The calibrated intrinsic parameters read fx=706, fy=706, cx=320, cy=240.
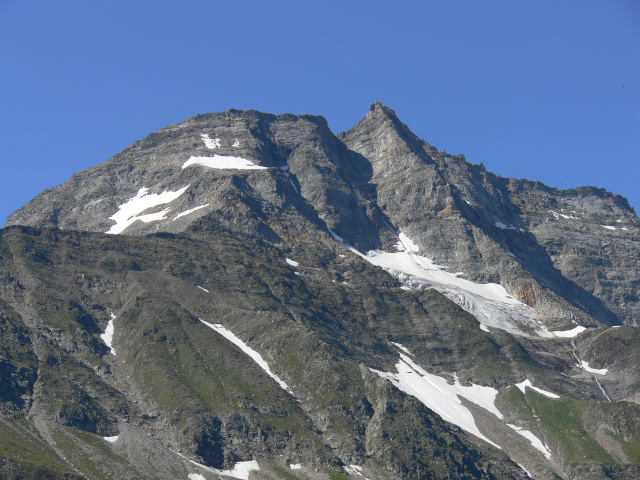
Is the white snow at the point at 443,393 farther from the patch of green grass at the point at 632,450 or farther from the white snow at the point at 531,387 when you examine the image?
the patch of green grass at the point at 632,450

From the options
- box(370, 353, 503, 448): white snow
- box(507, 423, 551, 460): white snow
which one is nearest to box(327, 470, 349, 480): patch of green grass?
box(370, 353, 503, 448): white snow

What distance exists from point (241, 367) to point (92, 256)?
6393cm

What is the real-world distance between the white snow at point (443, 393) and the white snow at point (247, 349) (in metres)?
26.3

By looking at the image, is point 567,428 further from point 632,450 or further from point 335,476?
point 335,476

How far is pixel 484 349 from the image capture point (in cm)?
19450

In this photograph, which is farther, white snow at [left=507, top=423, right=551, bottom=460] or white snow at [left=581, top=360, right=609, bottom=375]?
white snow at [left=581, top=360, right=609, bottom=375]

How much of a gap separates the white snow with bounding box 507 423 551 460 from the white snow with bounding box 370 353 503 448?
7.90 meters

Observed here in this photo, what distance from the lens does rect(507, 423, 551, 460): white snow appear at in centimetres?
15062

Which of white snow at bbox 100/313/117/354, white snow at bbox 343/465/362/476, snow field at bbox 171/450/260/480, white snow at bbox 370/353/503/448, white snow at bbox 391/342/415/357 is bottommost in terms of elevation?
snow field at bbox 171/450/260/480

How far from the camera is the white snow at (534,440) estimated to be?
15062 centimetres

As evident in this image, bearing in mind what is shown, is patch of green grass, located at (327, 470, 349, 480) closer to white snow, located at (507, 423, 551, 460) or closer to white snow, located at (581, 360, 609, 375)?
white snow, located at (507, 423, 551, 460)

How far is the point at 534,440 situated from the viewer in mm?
155125

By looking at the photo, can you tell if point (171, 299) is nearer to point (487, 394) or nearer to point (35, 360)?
point (35, 360)

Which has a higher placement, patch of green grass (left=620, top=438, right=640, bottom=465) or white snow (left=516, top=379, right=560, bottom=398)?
white snow (left=516, top=379, right=560, bottom=398)
